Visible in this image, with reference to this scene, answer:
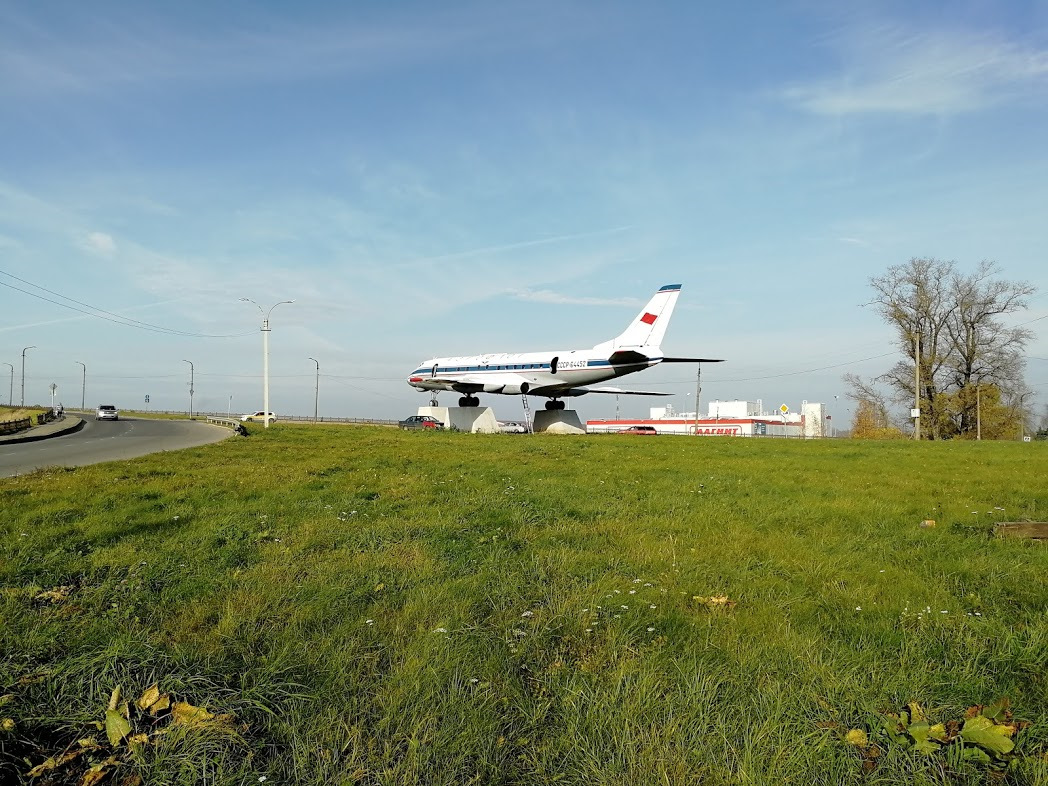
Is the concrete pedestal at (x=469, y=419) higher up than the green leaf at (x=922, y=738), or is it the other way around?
the concrete pedestal at (x=469, y=419)

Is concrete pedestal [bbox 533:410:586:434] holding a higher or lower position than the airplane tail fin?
lower

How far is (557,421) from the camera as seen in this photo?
47.9 m

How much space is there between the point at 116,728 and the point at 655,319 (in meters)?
38.8

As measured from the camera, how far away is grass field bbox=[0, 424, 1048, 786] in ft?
10.8

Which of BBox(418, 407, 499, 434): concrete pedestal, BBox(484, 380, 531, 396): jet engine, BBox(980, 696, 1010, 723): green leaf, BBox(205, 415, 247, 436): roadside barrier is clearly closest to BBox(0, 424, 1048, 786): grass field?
BBox(980, 696, 1010, 723): green leaf

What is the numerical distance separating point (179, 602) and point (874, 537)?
772 centimetres

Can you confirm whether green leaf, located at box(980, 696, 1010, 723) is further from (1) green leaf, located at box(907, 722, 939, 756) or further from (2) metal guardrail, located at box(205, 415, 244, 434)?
(2) metal guardrail, located at box(205, 415, 244, 434)

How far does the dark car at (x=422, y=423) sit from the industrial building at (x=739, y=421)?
159ft

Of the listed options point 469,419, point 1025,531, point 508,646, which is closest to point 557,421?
point 469,419

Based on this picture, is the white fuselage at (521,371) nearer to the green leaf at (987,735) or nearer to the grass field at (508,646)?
the grass field at (508,646)

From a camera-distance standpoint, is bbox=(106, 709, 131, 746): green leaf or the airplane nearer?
bbox=(106, 709, 131, 746): green leaf

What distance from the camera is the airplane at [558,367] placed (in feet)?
132

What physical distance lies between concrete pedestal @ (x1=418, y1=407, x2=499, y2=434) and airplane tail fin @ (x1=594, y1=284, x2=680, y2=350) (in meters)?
13.2

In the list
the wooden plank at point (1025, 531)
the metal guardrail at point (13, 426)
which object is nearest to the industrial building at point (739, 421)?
the metal guardrail at point (13, 426)
